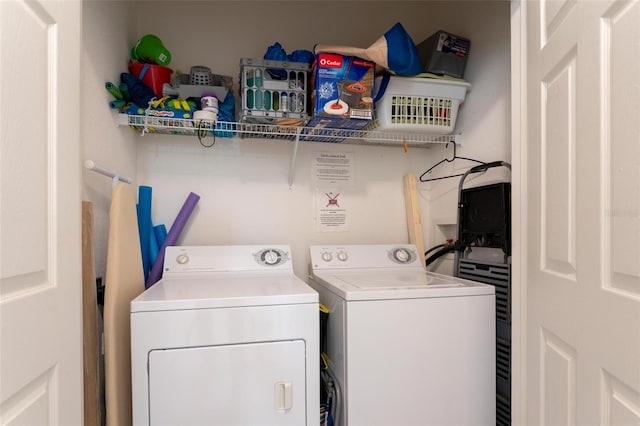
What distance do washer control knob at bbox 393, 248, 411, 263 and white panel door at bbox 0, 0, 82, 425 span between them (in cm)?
151

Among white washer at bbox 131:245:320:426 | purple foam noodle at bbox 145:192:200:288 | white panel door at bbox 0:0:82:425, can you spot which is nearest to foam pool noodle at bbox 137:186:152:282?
purple foam noodle at bbox 145:192:200:288

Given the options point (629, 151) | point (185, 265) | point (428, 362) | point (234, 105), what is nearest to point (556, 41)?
point (629, 151)

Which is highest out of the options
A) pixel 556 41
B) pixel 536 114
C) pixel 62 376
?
pixel 556 41

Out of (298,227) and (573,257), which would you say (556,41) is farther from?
(298,227)

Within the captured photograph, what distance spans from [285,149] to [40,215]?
142 cm

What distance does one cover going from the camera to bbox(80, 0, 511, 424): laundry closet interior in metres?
1.70

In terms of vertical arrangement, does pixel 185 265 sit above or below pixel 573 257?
below

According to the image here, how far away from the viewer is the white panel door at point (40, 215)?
2.04 ft

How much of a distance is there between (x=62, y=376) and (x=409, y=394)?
1.13 metres

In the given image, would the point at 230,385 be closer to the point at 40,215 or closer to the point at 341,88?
the point at 40,215

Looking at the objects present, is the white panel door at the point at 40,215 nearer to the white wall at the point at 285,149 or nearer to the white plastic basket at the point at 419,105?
the white wall at the point at 285,149

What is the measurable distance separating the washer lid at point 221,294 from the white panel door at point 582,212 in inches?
29.9

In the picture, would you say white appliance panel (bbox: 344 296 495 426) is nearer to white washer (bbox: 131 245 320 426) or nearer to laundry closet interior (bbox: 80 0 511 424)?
white washer (bbox: 131 245 320 426)

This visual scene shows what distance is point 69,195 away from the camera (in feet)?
2.73
